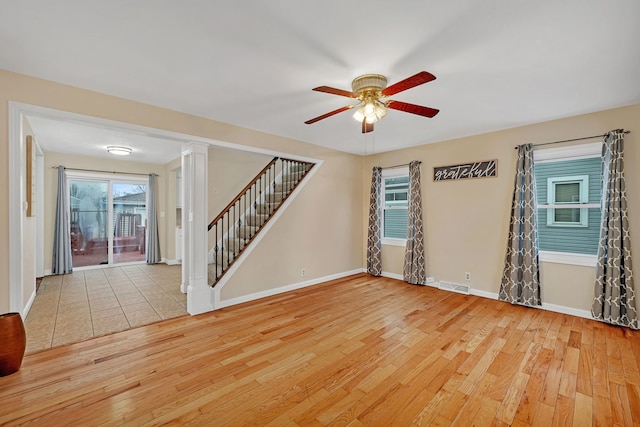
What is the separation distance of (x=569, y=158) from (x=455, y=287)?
2.38 meters

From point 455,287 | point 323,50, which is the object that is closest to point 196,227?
point 323,50

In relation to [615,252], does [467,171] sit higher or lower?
higher

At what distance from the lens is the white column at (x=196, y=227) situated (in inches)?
139

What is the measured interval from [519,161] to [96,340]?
5563mm

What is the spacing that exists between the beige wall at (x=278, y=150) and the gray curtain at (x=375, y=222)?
0.31 metres

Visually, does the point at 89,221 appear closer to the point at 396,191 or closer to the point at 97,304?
the point at 97,304

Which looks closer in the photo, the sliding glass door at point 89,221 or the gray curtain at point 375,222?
the gray curtain at point 375,222

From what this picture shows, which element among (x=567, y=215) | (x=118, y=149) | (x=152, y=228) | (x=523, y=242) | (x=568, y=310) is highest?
(x=118, y=149)

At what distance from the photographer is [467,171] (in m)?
4.42

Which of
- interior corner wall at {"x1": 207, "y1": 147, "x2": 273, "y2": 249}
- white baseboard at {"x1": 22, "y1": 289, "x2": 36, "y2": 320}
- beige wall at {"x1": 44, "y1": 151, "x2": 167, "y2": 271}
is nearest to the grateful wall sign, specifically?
interior corner wall at {"x1": 207, "y1": 147, "x2": 273, "y2": 249}

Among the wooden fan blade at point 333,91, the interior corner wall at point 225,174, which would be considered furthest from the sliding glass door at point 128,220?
the wooden fan blade at point 333,91

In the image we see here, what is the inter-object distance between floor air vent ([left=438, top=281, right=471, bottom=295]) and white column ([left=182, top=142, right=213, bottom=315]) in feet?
12.0

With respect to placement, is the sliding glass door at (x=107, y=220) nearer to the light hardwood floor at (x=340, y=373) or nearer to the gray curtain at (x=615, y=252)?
the light hardwood floor at (x=340, y=373)

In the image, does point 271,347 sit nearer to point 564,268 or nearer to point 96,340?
point 96,340
